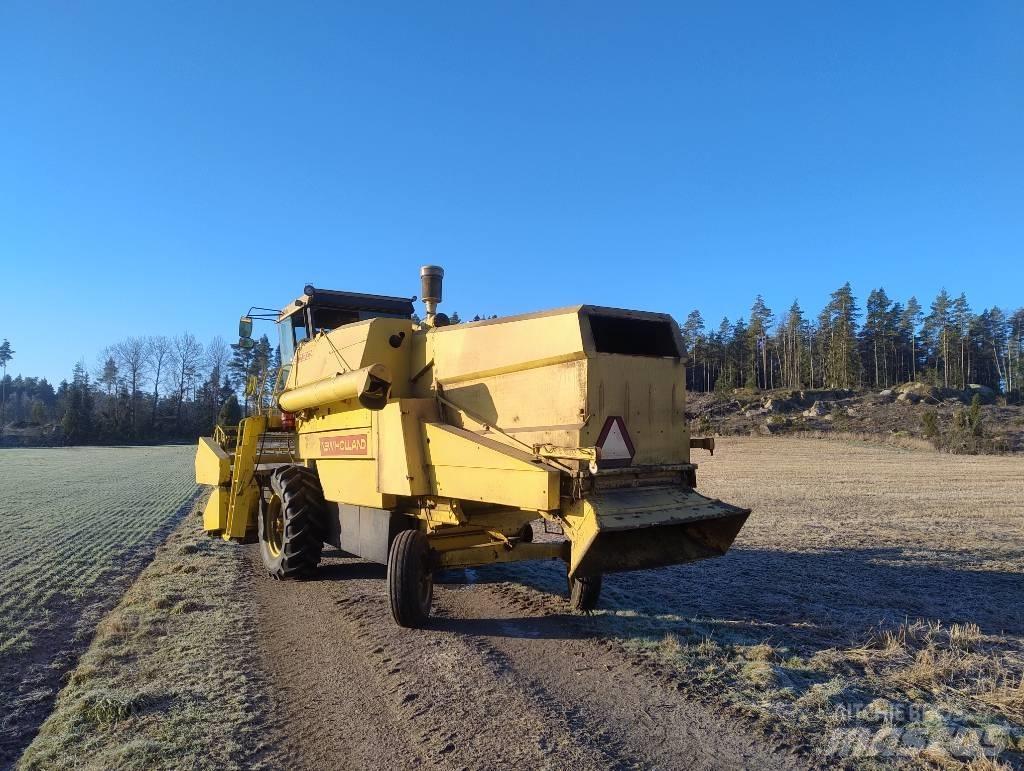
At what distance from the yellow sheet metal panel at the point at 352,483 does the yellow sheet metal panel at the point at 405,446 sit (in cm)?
21

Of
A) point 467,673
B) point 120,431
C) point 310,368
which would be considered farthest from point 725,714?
point 120,431

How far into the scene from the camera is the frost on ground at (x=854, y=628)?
385cm

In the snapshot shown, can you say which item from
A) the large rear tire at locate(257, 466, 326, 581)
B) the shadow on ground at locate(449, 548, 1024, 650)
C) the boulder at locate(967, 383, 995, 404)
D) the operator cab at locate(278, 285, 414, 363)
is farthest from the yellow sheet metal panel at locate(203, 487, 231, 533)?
the boulder at locate(967, 383, 995, 404)

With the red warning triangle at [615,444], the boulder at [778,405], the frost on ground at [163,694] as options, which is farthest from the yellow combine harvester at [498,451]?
the boulder at [778,405]

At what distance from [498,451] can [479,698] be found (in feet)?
6.19

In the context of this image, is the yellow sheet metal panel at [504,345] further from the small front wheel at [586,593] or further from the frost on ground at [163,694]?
the frost on ground at [163,694]

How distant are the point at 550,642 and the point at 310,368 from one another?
189 inches

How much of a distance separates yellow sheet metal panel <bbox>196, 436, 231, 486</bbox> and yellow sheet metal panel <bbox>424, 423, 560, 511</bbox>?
509 cm

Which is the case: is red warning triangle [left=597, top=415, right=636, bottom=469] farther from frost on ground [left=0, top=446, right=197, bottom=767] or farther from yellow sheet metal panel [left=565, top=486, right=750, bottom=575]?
frost on ground [left=0, top=446, right=197, bottom=767]

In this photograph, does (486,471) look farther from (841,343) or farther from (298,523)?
(841,343)

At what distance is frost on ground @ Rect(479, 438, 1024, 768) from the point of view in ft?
12.6

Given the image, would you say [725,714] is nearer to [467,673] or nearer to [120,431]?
[467,673]

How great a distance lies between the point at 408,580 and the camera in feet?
19.7

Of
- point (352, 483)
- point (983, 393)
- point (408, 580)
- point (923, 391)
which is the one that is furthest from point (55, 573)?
point (983, 393)
